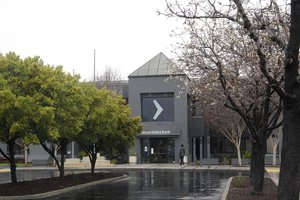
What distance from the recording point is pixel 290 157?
26.9 ft

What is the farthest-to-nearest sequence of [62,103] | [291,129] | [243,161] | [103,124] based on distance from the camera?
[243,161]
[103,124]
[62,103]
[291,129]

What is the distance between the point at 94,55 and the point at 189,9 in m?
55.4

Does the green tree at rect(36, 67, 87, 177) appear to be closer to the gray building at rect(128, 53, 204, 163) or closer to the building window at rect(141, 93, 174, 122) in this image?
the gray building at rect(128, 53, 204, 163)

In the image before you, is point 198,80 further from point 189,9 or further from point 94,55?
point 94,55

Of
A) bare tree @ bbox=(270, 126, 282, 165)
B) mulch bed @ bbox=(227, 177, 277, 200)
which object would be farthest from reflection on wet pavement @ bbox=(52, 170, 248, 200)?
bare tree @ bbox=(270, 126, 282, 165)

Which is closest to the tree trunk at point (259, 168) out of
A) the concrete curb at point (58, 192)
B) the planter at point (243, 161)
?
the concrete curb at point (58, 192)

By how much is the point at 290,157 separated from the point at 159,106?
32655mm

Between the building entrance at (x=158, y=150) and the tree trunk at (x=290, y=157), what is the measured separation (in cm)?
3219

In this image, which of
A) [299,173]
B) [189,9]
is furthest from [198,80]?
[299,173]

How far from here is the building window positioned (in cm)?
4072

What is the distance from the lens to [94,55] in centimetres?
6500

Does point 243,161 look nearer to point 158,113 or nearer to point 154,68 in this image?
point 158,113

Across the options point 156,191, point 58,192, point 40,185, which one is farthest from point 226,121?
point 58,192

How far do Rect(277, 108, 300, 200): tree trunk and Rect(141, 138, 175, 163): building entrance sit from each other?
1268 inches
